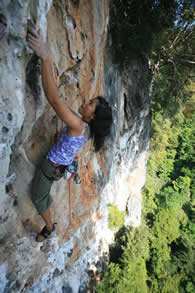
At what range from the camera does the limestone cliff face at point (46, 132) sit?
1235 mm

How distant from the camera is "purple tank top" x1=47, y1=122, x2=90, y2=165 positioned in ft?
5.19

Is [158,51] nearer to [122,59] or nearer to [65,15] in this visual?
[122,59]

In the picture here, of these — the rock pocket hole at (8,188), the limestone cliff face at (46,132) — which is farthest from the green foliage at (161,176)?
the rock pocket hole at (8,188)

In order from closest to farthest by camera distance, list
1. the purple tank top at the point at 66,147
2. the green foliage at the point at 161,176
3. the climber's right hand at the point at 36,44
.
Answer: the climber's right hand at the point at 36,44, the purple tank top at the point at 66,147, the green foliage at the point at 161,176

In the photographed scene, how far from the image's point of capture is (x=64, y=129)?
1719 millimetres

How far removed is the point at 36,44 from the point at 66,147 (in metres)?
0.92

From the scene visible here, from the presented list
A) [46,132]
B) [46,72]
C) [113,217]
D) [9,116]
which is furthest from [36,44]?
[113,217]

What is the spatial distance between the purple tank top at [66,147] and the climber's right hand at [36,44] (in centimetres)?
64

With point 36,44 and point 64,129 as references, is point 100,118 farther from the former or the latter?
point 36,44

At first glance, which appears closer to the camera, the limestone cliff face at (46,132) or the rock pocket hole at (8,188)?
the limestone cliff face at (46,132)

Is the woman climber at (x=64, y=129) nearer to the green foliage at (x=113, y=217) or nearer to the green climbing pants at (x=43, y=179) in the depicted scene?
the green climbing pants at (x=43, y=179)

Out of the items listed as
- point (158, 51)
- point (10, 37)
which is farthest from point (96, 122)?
point (158, 51)

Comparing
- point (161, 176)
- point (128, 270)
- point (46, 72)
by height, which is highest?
point (46, 72)

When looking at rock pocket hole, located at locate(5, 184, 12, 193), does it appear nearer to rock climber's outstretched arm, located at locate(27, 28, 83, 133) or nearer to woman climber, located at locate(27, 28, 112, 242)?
woman climber, located at locate(27, 28, 112, 242)
